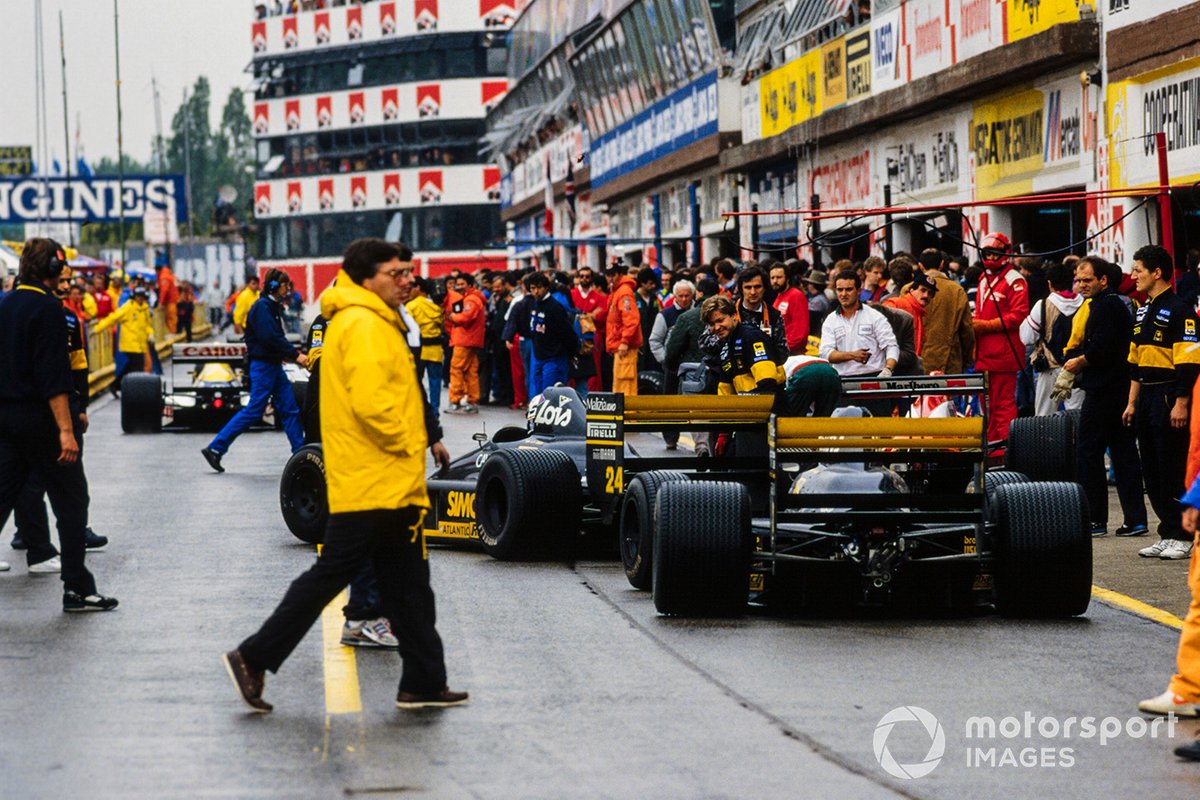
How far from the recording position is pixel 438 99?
315 feet

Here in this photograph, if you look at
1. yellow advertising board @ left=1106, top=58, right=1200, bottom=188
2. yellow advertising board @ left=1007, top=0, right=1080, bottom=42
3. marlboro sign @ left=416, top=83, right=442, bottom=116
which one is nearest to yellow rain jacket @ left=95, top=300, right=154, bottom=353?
yellow advertising board @ left=1007, top=0, right=1080, bottom=42

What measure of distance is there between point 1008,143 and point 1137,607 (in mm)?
12203

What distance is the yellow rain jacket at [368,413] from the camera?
7363mm

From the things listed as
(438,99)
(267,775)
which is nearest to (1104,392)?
(267,775)

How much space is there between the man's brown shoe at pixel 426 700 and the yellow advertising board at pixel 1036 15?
1324cm

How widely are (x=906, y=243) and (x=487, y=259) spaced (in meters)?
73.6

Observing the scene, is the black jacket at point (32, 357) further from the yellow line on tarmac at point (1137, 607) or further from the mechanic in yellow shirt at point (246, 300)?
the mechanic in yellow shirt at point (246, 300)

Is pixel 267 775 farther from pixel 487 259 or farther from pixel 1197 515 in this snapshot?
pixel 487 259

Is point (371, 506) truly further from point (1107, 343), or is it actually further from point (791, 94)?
point (791, 94)

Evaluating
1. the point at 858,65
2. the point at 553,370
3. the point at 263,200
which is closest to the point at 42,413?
the point at 553,370

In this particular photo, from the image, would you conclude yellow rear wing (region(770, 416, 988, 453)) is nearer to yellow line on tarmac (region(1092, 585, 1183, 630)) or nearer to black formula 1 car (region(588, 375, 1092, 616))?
black formula 1 car (region(588, 375, 1092, 616))

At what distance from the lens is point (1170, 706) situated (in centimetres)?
713

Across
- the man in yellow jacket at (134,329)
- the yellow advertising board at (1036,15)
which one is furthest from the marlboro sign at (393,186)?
the yellow advertising board at (1036,15)

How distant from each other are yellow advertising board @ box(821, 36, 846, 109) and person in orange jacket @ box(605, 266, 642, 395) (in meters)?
6.05
